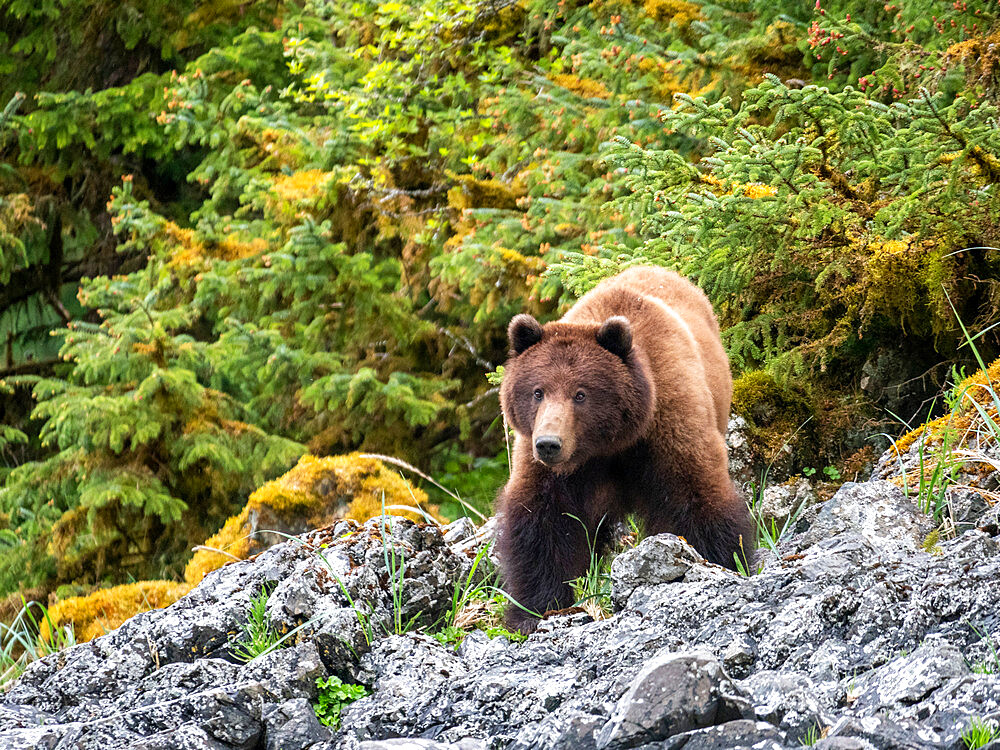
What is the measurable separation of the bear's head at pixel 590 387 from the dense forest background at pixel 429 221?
1.11 metres

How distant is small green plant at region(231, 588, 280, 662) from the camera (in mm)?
3732

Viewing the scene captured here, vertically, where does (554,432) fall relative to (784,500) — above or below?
above

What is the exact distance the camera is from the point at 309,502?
274 inches

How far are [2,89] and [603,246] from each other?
9.09m

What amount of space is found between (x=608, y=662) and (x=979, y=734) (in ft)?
3.86

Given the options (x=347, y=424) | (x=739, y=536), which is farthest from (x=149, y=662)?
(x=347, y=424)

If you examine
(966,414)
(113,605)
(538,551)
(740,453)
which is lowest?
(113,605)

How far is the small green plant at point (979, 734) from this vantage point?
7.72ft

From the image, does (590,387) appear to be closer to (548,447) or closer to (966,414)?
Result: (548,447)

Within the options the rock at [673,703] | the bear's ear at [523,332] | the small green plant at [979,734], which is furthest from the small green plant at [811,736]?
the bear's ear at [523,332]

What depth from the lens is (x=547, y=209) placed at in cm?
782

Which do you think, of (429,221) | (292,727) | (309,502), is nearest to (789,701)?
(292,727)

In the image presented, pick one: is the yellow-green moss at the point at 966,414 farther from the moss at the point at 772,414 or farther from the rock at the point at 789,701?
the rock at the point at 789,701

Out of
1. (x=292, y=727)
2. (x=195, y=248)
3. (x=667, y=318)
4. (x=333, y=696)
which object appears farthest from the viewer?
(x=195, y=248)
